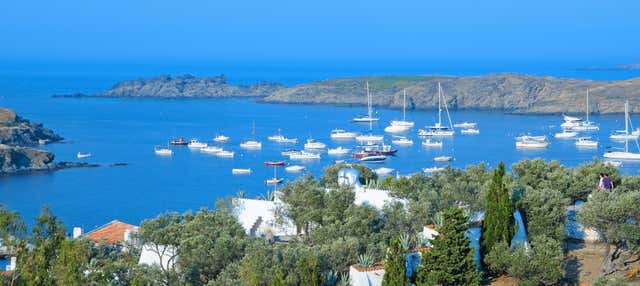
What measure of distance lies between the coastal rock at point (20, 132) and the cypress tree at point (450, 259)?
58909 mm

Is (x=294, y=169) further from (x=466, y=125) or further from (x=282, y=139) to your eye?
(x=466, y=125)

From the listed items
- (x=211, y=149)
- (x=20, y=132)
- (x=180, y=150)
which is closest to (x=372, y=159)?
(x=211, y=149)

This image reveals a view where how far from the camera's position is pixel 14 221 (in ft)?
47.1

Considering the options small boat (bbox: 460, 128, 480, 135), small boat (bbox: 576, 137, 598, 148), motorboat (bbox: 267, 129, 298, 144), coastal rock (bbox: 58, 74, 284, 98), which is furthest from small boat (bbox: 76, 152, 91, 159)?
coastal rock (bbox: 58, 74, 284, 98)

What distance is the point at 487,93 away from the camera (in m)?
111

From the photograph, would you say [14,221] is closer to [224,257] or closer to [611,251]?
[224,257]

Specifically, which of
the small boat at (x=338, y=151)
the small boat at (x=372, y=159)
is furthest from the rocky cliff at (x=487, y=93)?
the small boat at (x=372, y=159)

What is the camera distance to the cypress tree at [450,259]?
15461 mm

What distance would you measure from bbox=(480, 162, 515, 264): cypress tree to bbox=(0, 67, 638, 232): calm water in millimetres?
27669

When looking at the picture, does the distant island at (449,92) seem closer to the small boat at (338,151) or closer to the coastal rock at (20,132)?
the small boat at (338,151)

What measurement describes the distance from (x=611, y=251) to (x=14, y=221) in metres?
10.4

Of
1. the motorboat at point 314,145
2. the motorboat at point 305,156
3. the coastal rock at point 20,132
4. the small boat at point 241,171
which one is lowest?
the small boat at point 241,171

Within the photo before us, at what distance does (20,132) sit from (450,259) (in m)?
63.1

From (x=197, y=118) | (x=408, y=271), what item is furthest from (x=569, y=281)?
(x=197, y=118)
